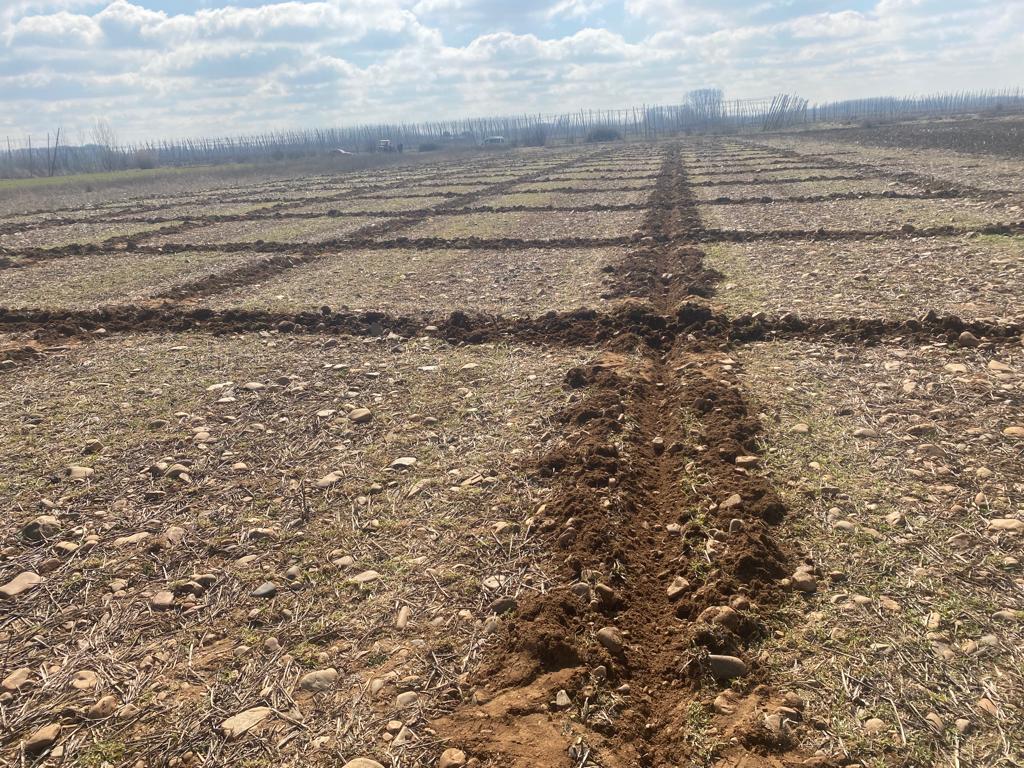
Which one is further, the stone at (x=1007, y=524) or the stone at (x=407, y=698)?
the stone at (x=1007, y=524)

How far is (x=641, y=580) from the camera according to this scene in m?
4.14

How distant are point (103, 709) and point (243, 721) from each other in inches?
28.7

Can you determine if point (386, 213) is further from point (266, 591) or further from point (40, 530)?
point (266, 591)

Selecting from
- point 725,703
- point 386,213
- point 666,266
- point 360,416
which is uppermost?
point 386,213

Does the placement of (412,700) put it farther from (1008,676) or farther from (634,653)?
(1008,676)

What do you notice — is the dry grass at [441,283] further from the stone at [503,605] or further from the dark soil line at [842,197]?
the dark soil line at [842,197]

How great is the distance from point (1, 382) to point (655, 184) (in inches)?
1042

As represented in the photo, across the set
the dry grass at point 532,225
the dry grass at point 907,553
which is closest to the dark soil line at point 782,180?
the dry grass at point 532,225

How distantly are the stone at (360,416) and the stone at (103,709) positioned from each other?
3513 mm

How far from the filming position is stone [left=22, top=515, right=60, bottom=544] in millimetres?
4691

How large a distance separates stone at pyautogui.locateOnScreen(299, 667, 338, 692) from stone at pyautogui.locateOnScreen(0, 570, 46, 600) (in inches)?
84.1

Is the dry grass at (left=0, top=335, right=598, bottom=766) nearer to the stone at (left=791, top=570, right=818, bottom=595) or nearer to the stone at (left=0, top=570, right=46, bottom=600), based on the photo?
the stone at (left=0, top=570, right=46, bottom=600)

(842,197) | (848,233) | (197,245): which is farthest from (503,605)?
(842,197)

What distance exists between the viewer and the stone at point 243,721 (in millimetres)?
3110
